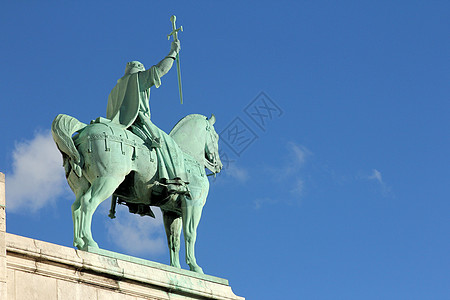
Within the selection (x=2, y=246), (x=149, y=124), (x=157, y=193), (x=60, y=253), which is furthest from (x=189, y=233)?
(x=2, y=246)

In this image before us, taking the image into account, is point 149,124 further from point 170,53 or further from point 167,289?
point 167,289

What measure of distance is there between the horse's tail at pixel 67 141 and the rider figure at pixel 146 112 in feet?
4.38

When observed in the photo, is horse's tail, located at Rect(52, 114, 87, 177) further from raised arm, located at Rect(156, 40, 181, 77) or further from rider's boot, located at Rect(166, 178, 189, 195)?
raised arm, located at Rect(156, 40, 181, 77)

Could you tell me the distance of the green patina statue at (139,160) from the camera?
18188 mm

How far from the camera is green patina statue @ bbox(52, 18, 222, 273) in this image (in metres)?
18.2

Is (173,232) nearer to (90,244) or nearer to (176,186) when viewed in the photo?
(176,186)

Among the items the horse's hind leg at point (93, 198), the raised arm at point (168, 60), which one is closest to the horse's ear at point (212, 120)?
the raised arm at point (168, 60)

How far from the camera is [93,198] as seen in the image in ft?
59.3

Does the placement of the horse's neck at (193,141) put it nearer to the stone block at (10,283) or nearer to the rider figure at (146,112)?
the rider figure at (146,112)

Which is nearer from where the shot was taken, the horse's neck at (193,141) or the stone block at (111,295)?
the stone block at (111,295)

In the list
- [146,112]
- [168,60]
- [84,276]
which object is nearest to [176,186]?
[146,112]

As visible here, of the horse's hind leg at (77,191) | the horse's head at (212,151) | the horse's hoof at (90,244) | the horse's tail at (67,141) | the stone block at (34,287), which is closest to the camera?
the stone block at (34,287)

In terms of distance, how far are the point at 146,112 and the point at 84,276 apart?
14.0ft

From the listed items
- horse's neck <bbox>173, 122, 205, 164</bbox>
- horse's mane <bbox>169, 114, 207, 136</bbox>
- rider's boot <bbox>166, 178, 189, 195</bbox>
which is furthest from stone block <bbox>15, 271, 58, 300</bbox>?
horse's mane <bbox>169, 114, 207, 136</bbox>
